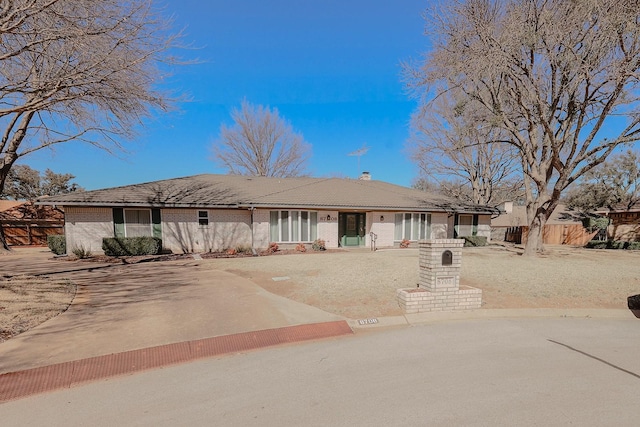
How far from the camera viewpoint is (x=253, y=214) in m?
14.7

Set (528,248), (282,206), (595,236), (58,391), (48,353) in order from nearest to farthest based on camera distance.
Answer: (58,391)
(48,353)
(528,248)
(282,206)
(595,236)

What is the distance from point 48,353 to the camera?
12.6 ft

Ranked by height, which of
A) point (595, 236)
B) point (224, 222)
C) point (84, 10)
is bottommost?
point (595, 236)

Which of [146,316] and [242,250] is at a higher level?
[146,316]

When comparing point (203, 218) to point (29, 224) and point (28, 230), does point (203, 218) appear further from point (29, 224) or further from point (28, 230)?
point (28, 230)

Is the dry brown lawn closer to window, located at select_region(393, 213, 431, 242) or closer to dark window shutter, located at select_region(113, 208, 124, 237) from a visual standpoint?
dark window shutter, located at select_region(113, 208, 124, 237)

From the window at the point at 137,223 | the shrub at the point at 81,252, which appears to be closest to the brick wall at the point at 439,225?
the window at the point at 137,223

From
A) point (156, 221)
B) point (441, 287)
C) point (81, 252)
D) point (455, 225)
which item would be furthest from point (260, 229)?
point (455, 225)

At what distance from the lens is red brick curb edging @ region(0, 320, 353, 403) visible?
3.24 meters

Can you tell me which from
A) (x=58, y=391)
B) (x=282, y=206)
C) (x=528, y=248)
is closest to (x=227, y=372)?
(x=58, y=391)

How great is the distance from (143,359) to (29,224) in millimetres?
21568

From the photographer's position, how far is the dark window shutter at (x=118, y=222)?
536 inches

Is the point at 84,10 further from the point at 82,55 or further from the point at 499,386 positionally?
the point at 499,386

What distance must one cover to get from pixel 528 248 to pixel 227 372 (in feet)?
48.8
